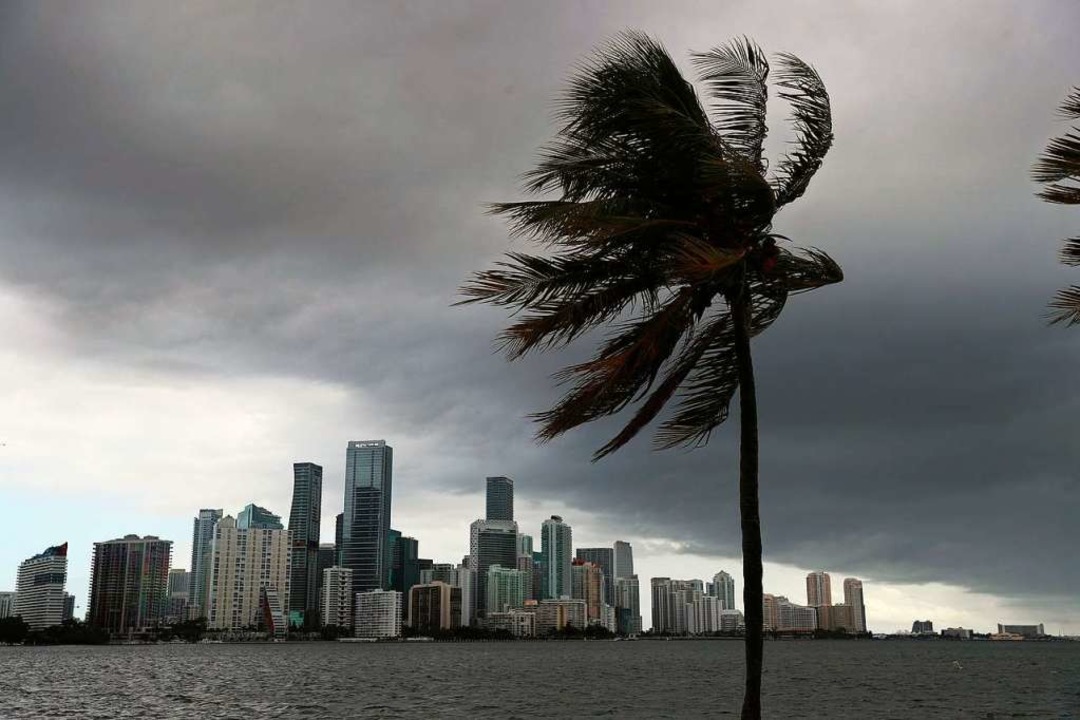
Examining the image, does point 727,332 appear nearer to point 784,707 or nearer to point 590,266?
point 590,266

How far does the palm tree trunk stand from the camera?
988cm

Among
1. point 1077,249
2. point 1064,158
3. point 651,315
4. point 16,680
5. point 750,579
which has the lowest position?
point 16,680

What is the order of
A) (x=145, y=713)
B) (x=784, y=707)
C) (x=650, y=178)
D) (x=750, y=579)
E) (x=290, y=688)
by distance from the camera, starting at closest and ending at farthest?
(x=750, y=579), (x=650, y=178), (x=145, y=713), (x=784, y=707), (x=290, y=688)

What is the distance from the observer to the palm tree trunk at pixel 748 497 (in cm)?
988

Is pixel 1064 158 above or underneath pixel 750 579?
above

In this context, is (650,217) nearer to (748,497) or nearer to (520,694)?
(748,497)

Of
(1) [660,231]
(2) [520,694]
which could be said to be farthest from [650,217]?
(2) [520,694]

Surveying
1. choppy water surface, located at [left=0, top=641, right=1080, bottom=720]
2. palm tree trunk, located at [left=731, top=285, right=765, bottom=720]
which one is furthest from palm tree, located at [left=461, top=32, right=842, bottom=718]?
choppy water surface, located at [left=0, top=641, right=1080, bottom=720]

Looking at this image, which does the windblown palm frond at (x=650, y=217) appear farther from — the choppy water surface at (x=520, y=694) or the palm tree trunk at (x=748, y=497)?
the choppy water surface at (x=520, y=694)

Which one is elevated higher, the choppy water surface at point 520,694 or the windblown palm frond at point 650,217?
the windblown palm frond at point 650,217

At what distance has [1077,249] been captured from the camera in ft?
35.7

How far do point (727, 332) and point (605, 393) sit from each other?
2009 millimetres

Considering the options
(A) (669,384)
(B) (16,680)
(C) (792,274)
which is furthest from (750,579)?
(B) (16,680)

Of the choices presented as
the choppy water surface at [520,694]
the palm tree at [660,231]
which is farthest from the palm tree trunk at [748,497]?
the choppy water surface at [520,694]
